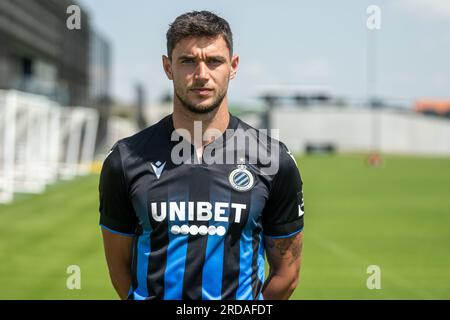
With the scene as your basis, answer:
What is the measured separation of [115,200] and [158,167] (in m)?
0.27

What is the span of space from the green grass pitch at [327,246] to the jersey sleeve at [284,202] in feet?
17.2

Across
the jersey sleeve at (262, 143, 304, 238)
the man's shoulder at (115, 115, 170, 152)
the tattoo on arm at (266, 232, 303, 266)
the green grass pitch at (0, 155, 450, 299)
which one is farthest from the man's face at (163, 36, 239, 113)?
the green grass pitch at (0, 155, 450, 299)

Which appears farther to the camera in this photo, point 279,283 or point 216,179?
point 279,283

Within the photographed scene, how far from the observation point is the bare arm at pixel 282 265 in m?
3.33

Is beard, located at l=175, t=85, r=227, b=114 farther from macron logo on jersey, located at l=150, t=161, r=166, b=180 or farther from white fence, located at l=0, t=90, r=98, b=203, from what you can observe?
white fence, located at l=0, t=90, r=98, b=203

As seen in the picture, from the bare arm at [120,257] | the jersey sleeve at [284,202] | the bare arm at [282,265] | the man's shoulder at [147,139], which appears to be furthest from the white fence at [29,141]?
the jersey sleeve at [284,202]

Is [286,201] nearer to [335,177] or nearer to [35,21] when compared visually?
[335,177]

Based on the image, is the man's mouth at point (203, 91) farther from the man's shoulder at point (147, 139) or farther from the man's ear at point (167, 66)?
the man's shoulder at point (147, 139)

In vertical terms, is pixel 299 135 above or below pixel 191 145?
above

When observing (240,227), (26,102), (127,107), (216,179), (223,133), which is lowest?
(240,227)

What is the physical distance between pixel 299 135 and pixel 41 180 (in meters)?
58.5

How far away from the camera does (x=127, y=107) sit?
266 ft

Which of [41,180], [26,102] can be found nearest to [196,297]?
[26,102]

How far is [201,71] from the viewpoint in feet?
9.42
